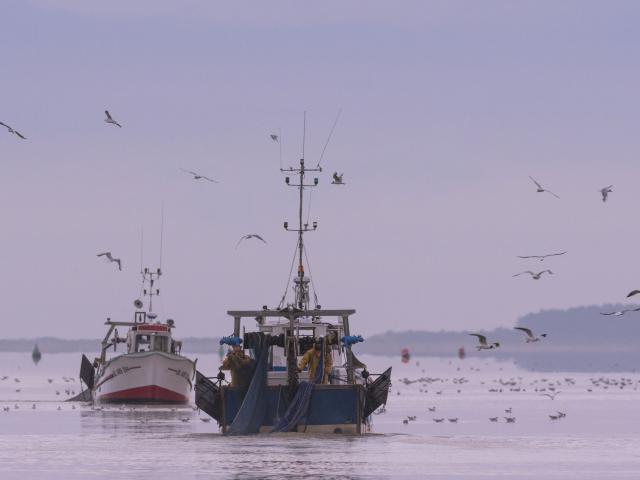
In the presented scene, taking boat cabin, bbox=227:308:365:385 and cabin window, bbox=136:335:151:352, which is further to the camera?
cabin window, bbox=136:335:151:352

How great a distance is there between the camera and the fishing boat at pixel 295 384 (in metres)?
54.4

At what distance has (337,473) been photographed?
43.1m

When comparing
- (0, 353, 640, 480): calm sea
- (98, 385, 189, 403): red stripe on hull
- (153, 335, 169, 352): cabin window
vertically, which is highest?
(153, 335, 169, 352): cabin window

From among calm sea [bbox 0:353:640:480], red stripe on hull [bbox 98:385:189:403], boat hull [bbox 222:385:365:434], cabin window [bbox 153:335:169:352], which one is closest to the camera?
calm sea [bbox 0:353:640:480]

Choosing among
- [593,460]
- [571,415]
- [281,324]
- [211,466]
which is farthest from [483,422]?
[211,466]

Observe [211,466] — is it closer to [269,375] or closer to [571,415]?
[269,375]

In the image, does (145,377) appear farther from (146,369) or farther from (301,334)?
(301,334)

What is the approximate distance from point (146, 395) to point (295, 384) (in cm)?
3000

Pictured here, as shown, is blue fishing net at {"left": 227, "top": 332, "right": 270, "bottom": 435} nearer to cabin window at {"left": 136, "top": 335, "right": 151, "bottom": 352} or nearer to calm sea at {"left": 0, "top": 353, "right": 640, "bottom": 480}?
calm sea at {"left": 0, "top": 353, "right": 640, "bottom": 480}

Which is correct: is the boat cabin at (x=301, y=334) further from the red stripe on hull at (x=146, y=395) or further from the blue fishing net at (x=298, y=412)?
the red stripe on hull at (x=146, y=395)

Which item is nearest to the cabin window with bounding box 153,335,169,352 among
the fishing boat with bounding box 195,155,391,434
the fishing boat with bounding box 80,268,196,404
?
the fishing boat with bounding box 80,268,196,404

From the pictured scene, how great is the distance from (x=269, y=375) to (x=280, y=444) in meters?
4.57

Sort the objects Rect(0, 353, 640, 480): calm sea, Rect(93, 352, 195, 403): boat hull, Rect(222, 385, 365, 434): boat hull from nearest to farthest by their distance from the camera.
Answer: Rect(0, 353, 640, 480): calm sea < Rect(222, 385, 365, 434): boat hull < Rect(93, 352, 195, 403): boat hull

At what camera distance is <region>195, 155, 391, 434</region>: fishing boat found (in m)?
54.4
